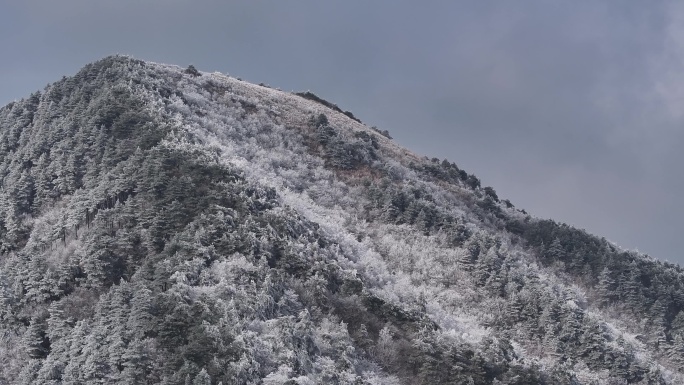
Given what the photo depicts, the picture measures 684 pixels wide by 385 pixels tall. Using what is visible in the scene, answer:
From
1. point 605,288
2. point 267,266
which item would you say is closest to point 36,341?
point 267,266

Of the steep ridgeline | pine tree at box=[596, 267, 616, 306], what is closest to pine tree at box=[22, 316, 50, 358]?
the steep ridgeline

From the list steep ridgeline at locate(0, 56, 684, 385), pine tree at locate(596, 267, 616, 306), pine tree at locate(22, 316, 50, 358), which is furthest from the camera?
pine tree at locate(596, 267, 616, 306)

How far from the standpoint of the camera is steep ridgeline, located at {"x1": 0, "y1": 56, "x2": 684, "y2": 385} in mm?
48469

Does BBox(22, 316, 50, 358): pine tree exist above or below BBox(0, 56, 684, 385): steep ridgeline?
below

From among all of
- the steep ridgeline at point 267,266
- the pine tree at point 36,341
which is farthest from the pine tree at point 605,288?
the pine tree at point 36,341

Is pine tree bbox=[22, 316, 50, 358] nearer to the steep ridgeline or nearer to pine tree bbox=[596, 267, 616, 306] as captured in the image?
the steep ridgeline

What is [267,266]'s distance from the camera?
185 ft

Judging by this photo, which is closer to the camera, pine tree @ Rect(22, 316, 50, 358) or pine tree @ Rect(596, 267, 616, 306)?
pine tree @ Rect(22, 316, 50, 358)

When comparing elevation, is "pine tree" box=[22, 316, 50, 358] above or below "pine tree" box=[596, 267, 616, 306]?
below

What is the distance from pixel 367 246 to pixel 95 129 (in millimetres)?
29369

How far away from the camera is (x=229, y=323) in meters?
47.8

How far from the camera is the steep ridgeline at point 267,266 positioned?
1908 inches

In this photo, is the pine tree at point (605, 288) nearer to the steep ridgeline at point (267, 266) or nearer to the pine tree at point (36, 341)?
the steep ridgeline at point (267, 266)

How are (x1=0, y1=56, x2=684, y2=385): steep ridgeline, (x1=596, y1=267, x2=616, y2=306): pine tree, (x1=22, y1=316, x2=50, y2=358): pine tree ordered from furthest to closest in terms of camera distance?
(x1=596, y1=267, x2=616, y2=306): pine tree, (x1=22, y1=316, x2=50, y2=358): pine tree, (x1=0, y1=56, x2=684, y2=385): steep ridgeline
